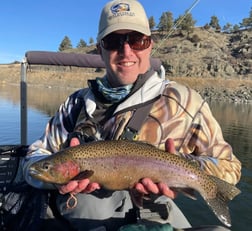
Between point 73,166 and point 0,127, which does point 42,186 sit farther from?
point 0,127

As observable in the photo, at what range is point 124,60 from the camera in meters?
3.40

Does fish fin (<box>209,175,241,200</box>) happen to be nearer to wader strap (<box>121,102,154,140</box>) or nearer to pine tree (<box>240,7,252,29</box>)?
wader strap (<box>121,102,154,140</box>)

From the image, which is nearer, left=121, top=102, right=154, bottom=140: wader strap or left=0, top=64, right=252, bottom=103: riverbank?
left=121, top=102, right=154, bottom=140: wader strap

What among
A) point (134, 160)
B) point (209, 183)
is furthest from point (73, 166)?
point (209, 183)

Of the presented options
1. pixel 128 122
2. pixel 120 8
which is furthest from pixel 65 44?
pixel 128 122

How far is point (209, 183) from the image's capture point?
2.88 m

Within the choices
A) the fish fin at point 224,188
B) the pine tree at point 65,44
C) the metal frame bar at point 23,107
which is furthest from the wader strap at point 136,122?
the pine tree at point 65,44

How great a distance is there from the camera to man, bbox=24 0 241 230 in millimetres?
3076

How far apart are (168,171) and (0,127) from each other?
54.3 feet

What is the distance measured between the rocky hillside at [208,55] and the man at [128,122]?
201 feet

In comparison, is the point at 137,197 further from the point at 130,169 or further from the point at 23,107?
the point at 23,107

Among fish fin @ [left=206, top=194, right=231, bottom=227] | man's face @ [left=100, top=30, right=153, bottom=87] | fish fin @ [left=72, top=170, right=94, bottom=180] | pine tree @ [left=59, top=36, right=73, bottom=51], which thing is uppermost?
pine tree @ [left=59, top=36, right=73, bottom=51]

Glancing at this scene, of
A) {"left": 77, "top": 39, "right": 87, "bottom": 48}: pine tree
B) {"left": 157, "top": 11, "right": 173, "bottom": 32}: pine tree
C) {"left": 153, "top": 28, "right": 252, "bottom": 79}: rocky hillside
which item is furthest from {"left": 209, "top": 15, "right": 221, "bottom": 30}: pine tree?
{"left": 77, "top": 39, "right": 87, "bottom": 48}: pine tree

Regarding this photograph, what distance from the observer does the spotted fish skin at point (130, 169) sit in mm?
2834
